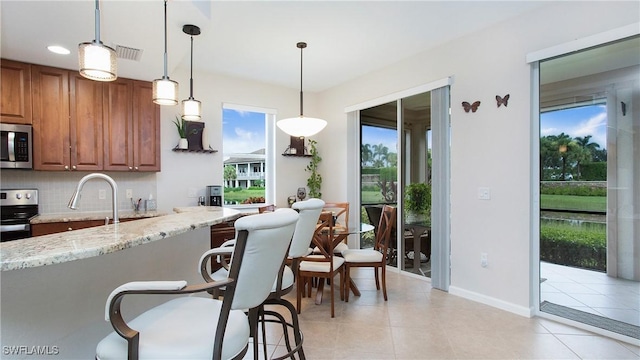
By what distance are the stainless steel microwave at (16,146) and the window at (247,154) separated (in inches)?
85.1

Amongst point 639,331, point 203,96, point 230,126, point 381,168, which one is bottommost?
point 639,331

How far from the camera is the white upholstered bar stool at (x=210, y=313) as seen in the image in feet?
3.42

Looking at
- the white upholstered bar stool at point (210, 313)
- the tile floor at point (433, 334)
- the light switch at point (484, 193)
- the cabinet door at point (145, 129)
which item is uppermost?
the cabinet door at point (145, 129)

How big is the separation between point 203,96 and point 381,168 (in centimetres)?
278

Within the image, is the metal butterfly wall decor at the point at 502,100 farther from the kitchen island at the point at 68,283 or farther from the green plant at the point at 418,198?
the kitchen island at the point at 68,283

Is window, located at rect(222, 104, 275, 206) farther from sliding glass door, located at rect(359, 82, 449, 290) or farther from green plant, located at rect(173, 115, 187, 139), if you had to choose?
sliding glass door, located at rect(359, 82, 449, 290)

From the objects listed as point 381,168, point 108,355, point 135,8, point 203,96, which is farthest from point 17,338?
point 381,168

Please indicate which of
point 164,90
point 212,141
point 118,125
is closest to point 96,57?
point 164,90

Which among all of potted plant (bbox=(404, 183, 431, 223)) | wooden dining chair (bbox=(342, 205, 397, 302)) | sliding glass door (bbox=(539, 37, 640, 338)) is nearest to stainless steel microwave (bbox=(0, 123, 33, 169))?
wooden dining chair (bbox=(342, 205, 397, 302))

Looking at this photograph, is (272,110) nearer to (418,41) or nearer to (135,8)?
(418,41)

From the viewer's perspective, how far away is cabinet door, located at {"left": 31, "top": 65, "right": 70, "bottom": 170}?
10.6 ft

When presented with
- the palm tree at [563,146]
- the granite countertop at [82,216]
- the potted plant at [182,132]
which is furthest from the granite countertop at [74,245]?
the palm tree at [563,146]

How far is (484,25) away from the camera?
10.4ft

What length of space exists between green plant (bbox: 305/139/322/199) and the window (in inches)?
26.6
